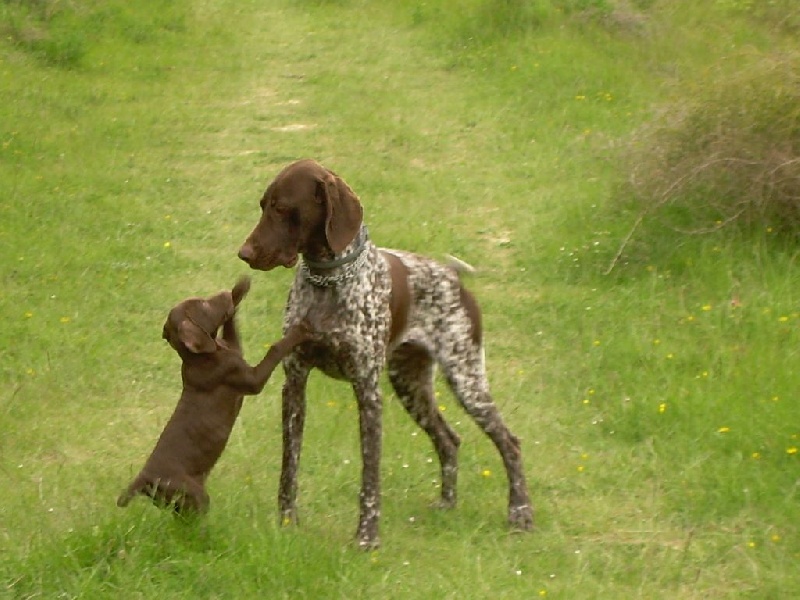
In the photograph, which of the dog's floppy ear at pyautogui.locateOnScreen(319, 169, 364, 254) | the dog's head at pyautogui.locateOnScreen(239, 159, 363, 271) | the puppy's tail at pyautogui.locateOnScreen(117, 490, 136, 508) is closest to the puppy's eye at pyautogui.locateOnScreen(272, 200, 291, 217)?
the dog's head at pyautogui.locateOnScreen(239, 159, 363, 271)

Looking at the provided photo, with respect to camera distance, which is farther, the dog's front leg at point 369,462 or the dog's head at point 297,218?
the dog's front leg at point 369,462

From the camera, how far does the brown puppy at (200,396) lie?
513cm

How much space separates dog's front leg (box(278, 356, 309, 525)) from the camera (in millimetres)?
5672

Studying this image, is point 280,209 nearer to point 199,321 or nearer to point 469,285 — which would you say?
point 199,321

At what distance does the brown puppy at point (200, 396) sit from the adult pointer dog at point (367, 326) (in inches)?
8.5

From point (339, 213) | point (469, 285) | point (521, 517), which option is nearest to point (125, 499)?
point (339, 213)

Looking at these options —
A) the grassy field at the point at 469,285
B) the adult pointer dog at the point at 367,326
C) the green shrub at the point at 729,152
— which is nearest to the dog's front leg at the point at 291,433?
the adult pointer dog at the point at 367,326

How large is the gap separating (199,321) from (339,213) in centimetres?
72

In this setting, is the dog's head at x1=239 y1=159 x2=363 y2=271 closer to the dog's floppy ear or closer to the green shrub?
the dog's floppy ear

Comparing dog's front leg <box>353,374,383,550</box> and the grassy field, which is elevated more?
dog's front leg <box>353,374,383,550</box>

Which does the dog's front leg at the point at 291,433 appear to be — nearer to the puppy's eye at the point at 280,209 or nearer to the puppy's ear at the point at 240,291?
the puppy's ear at the point at 240,291

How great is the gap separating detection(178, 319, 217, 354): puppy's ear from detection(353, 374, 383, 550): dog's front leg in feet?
2.23

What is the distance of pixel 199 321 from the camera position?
17.6 feet

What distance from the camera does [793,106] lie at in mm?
8656
